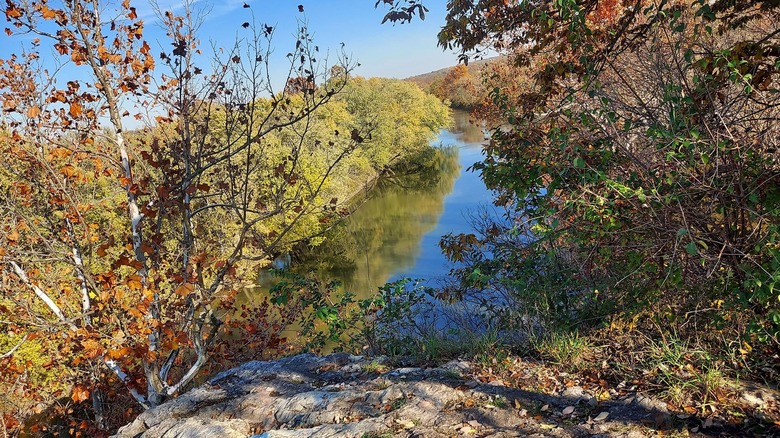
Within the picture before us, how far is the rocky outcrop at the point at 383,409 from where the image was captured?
3328 millimetres

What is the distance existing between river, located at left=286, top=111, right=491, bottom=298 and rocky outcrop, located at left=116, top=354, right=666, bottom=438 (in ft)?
29.9

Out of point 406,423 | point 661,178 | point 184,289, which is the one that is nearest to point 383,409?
point 406,423

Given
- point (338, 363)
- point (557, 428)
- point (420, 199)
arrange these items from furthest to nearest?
point (420, 199) → point (338, 363) → point (557, 428)

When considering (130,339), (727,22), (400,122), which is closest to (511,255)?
(727,22)

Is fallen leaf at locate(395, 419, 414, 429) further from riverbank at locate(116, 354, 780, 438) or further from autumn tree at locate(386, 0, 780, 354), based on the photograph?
autumn tree at locate(386, 0, 780, 354)

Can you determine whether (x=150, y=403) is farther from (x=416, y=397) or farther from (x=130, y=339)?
(x=416, y=397)

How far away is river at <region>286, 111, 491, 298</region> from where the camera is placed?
63.8 ft

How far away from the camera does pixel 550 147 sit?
4.71 meters

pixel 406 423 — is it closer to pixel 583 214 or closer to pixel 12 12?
pixel 583 214

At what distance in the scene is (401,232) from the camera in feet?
81.0

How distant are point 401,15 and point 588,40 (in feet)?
6.78

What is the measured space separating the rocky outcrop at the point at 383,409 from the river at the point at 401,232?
9.13 m

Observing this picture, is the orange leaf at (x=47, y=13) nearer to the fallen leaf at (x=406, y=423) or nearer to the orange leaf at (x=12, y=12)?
the orange leaf at (x=12, y=12)

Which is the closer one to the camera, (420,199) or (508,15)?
(508,15)
